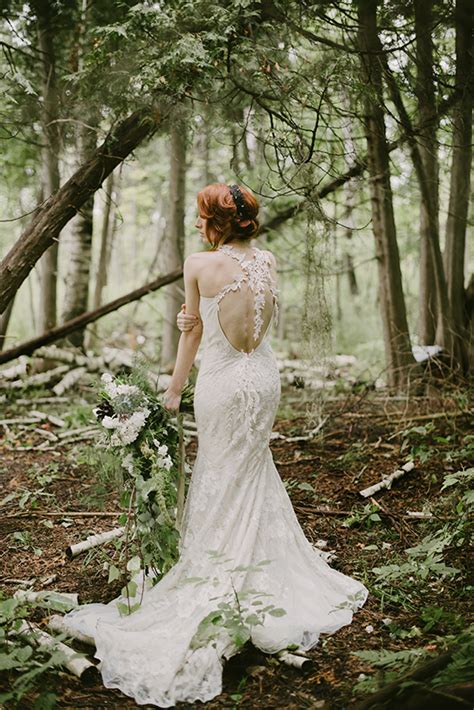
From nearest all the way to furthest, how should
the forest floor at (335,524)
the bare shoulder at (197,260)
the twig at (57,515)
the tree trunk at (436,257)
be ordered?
the forest floor at (335,524)
the bare shoulder at (197,260)
the twig at (57,515)
the tree trunk at (436,257)

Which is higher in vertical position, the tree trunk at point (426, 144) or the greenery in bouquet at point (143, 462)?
the tree trunk at point (426, 144)

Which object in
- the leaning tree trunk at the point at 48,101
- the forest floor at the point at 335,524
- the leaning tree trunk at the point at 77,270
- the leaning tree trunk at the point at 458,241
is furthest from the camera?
the leaning tree trunk at the point at 77,270

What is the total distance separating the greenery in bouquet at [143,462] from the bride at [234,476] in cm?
17

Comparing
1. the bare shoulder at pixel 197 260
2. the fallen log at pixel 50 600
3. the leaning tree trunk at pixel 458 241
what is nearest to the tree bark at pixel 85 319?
the leaning tree trunk at pixel 458 241

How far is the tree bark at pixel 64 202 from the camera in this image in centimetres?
531

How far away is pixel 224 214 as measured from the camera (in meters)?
4.03

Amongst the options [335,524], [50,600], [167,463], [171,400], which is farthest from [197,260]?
[335,524]

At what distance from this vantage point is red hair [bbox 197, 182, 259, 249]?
3996 mm

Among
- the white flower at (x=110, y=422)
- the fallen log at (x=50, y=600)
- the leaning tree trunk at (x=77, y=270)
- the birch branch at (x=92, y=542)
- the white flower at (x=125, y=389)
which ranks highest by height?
the leaning tree trunk at (x=77, y=270)

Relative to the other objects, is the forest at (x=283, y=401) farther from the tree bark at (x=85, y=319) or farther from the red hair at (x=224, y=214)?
the red hair at (x=224, y=214)

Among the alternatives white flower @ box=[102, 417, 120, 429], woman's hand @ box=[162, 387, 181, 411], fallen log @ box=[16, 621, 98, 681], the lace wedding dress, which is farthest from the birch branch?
white flower @ box=[102, 417, 120, 429]

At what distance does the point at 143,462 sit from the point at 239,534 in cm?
73

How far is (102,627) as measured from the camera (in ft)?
12.0

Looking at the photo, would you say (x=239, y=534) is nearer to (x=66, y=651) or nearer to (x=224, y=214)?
(x=66, y=651)
